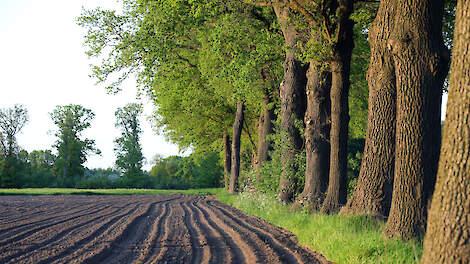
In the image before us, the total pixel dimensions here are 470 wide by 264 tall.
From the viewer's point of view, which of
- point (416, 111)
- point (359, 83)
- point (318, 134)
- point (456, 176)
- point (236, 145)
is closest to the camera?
point (456, 176)

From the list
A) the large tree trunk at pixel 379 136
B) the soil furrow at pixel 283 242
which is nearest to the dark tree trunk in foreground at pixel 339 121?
the soil furrow at pixel 283 242

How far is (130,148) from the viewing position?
75000 mm

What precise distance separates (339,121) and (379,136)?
281cm

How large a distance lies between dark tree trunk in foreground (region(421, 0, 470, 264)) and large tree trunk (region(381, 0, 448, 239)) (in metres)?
3.24

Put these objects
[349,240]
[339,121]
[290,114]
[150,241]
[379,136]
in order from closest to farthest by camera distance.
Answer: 1. [349,240]
2. [150,241]
3. [379,136]
4. [339,121]
5. [290,114]

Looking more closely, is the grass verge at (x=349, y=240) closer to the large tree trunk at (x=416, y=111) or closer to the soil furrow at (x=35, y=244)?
the large tree trunk at (x=416, y=111)

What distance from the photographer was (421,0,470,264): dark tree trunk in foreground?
489 cm

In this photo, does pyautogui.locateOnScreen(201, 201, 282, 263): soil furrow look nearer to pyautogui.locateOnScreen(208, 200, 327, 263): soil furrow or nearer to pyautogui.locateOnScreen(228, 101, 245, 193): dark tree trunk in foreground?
pyautogui.locateOnScreen(208, 200, 327, 263): soil furrow

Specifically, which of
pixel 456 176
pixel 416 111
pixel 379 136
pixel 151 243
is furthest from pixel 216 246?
pixel 456 176

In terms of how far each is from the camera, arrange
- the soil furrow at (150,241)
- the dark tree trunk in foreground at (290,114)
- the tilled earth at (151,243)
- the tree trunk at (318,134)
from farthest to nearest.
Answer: the dark tree trunk in foreground at (290,114) < the tree trunk at (318,134) < the soil furrow at (150,241) < the tilled earth at (151,243)

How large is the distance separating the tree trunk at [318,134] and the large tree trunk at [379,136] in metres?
3.65

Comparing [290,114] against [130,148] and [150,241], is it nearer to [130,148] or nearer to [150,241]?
[150,241]

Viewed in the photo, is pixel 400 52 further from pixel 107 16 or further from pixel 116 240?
pixel 107 16

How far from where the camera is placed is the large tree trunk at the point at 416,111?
8.38 m
